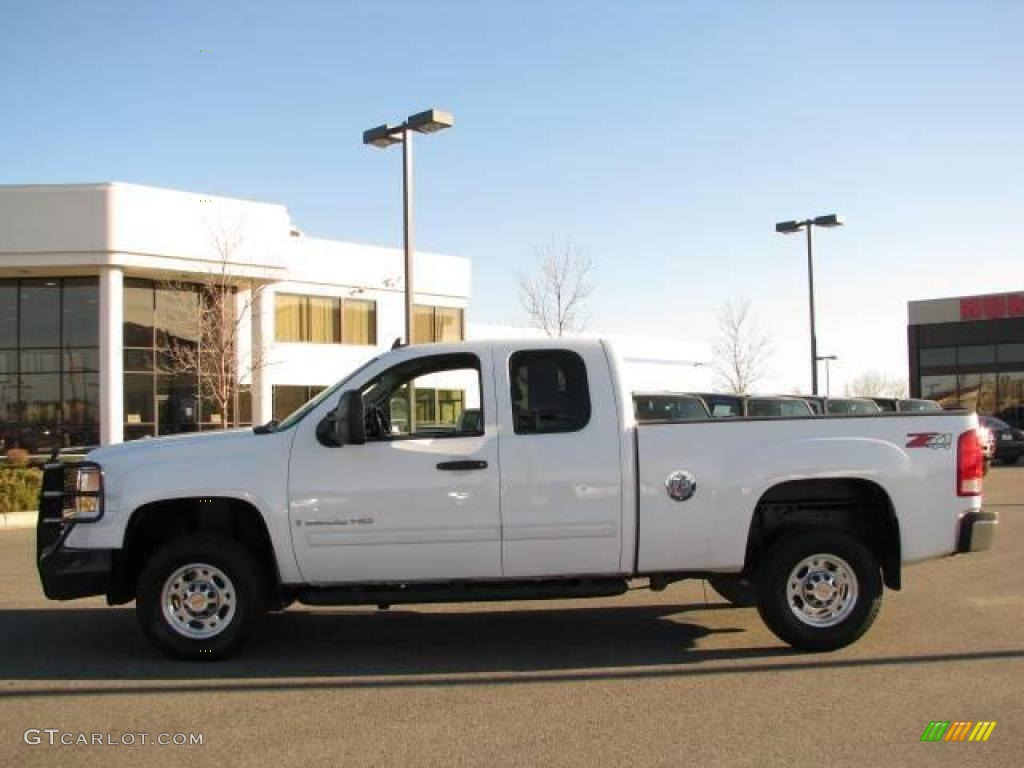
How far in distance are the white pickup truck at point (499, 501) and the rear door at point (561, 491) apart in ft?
0.04

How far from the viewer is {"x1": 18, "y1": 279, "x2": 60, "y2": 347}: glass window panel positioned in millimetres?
26594

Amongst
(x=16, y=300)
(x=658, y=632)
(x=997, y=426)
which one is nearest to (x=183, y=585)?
(x=658, y=632)

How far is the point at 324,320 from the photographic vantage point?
103 feet

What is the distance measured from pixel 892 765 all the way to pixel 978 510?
2.75 m

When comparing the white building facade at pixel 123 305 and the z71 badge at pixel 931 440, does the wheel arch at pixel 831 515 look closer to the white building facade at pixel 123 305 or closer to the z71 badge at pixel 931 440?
the z71 badge at pixel 931 440

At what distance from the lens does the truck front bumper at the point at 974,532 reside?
22.1 feet

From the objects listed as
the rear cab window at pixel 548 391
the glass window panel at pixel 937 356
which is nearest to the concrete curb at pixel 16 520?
the rear cab window at pixel 548 391

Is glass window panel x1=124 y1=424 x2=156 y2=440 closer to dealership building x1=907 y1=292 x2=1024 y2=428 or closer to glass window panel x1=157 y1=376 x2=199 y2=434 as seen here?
glass window panel x1=157 y1=376 x2=199 y2=434

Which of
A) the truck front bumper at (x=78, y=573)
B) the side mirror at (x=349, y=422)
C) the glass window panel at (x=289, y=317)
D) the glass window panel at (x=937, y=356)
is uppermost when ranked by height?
the glass window panel at (x=289, y=317)

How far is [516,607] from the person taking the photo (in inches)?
337

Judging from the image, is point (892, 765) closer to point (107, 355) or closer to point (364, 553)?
point (364, 553)

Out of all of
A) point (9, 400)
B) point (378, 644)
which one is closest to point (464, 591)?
point (378, 644)

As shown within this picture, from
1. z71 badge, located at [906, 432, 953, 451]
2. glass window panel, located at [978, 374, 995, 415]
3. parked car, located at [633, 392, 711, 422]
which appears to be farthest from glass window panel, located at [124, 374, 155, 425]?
glass window panel, located at [978, 374, 995, 415]

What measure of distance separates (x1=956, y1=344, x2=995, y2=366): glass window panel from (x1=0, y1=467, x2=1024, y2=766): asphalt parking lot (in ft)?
123
